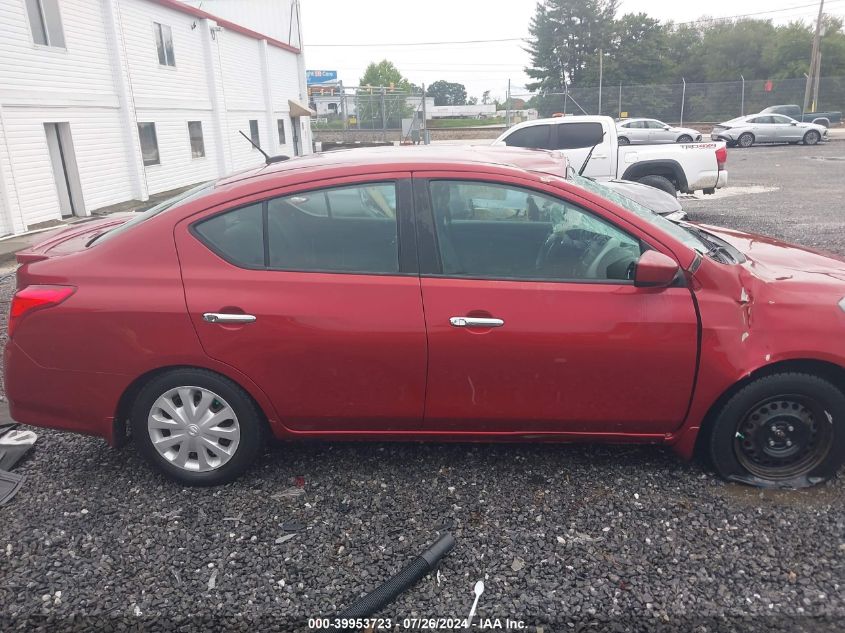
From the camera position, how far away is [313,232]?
3.26 meters

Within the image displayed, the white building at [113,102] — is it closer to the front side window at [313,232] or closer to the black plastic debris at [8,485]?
the black plastic debris at [8,485]

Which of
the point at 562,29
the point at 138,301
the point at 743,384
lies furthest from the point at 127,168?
the point at 562,29

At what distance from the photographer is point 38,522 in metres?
3.20

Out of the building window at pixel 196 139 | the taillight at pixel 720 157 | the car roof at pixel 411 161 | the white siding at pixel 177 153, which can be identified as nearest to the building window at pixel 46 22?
the white siding at pixel 177 153

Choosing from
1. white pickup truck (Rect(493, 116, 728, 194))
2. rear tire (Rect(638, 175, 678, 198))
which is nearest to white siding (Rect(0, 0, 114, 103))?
white pickup truck (Rect(493, 116, 728, 194))

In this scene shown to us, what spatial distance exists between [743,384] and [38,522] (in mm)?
3462

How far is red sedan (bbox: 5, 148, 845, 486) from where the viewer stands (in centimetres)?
306

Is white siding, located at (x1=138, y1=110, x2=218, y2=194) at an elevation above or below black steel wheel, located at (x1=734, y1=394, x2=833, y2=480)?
above

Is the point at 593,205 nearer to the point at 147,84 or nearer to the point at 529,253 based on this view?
the point at 529,253

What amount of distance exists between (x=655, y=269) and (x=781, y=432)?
41.9 inches

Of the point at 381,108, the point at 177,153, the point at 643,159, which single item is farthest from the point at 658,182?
the point at 381,108

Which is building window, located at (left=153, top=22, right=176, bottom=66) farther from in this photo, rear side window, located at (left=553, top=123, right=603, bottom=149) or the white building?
rear side window, located at (left=553, top=123, right=603, bottom=149)

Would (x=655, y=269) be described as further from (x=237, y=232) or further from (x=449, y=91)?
(x=449, y=91)

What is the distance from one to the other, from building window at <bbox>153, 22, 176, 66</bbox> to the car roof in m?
17.8
